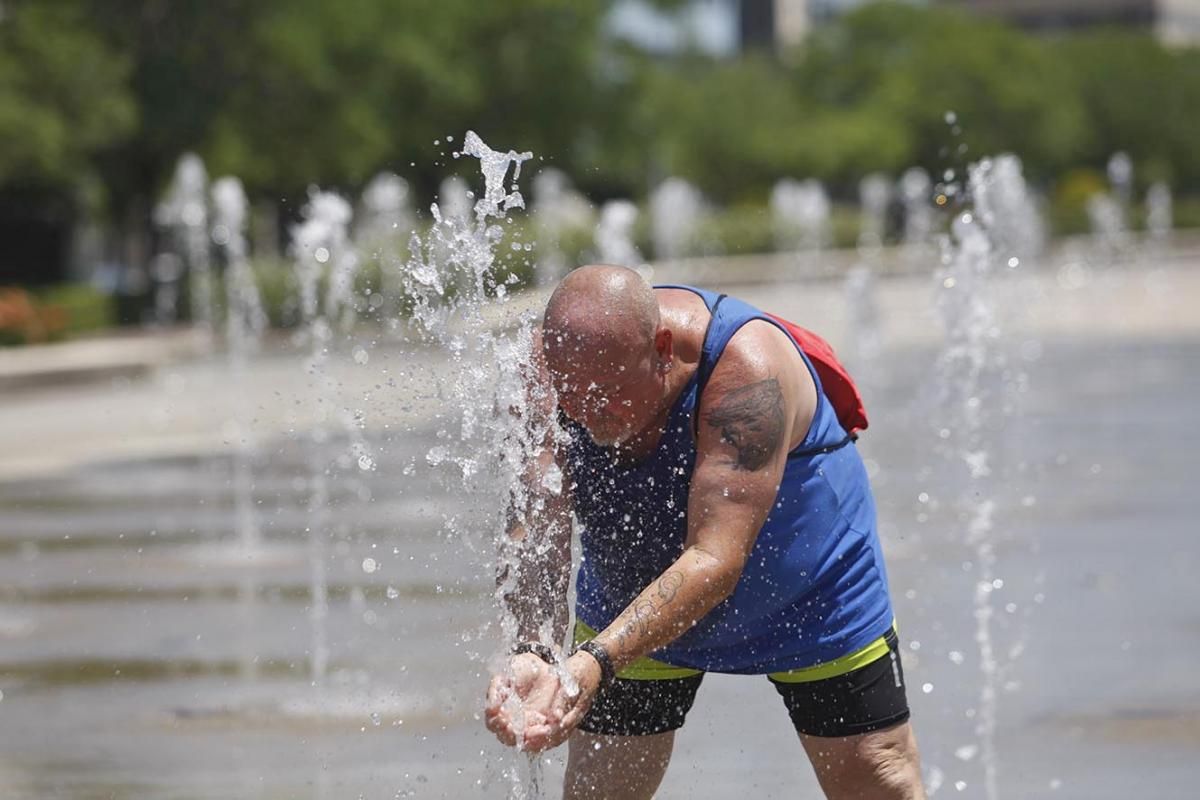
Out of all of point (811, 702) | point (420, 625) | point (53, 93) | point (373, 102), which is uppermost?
point (373, 102)

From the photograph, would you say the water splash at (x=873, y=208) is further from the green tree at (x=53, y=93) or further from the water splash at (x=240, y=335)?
the green tree at (x=53, y=93)

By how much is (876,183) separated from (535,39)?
95.2 feet

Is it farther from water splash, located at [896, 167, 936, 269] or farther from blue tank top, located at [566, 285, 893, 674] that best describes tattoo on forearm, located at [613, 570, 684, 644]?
water splash, located at [896, 167, 936, 269]

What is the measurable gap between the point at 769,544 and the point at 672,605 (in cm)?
38

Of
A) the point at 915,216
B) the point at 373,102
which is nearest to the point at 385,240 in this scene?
the point at 373,102

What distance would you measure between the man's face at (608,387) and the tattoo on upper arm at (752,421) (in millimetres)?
127

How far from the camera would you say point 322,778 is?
6.10 meters

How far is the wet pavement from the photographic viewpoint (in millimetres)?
6203

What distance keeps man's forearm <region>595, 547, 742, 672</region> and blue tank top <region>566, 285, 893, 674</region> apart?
0.25m

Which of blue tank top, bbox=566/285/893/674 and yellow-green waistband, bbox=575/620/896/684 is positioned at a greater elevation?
blue tank top, bbox=566/285/893/674

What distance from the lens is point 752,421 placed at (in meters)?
3.74

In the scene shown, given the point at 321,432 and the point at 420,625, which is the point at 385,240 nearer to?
the point at 321,432

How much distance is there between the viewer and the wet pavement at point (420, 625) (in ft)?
20.4

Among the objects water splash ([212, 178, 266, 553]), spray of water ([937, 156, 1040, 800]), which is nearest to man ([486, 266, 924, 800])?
spray of water ([937, 156, 1040, 800])
